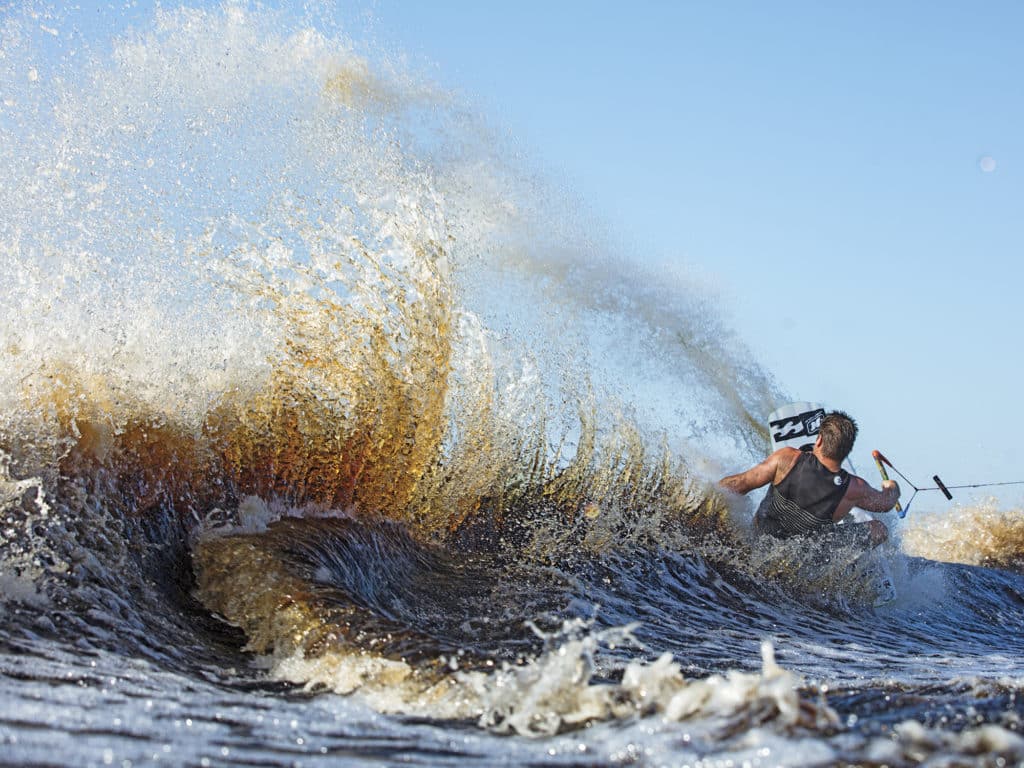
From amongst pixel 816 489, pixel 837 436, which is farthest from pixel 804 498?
pixel 837 436

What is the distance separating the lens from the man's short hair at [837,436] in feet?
23.9

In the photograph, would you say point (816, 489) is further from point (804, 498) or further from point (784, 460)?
point (784, 460)

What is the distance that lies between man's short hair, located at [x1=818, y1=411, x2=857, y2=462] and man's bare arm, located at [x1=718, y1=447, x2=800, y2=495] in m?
0.25

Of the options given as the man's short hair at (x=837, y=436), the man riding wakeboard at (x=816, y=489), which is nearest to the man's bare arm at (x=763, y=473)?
the man riding wakeboard at (x=816, y=489)

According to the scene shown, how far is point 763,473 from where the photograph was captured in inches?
297

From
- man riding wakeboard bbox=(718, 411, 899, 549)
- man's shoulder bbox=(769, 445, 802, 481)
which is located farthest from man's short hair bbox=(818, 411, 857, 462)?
man's shoulder bbox=(769, 445, 802, 481)

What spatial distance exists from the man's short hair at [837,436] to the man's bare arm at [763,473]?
0.25m

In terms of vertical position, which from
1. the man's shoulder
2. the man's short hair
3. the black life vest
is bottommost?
the black life vest

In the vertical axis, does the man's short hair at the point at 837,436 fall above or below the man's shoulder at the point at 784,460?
above

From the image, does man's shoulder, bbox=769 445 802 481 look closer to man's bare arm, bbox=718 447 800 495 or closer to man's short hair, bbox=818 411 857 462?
man's bare arm, bbox=718 447 800 495

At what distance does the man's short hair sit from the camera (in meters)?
7.29

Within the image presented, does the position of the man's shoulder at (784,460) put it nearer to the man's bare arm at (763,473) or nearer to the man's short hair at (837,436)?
the man's bare arm at (763,473)

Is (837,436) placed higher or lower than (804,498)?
higher

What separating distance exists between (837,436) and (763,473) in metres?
0.66
